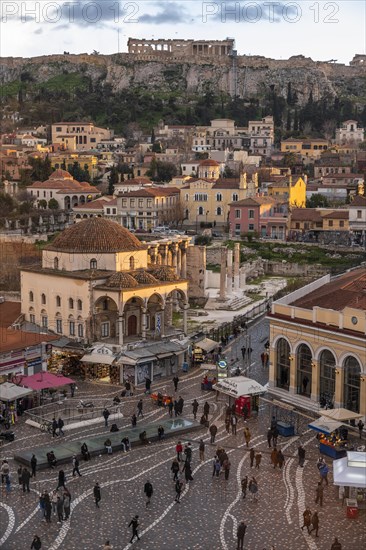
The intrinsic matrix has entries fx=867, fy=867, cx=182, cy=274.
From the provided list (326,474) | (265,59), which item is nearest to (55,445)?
(326,474)

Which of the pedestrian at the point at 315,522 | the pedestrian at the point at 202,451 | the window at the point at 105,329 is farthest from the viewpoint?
the window at the point at 105,329

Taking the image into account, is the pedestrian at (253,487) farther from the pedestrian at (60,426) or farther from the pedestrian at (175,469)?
the pedestrian at (60,426)

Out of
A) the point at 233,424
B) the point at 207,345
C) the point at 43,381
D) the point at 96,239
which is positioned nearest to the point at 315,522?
the point at 233,424

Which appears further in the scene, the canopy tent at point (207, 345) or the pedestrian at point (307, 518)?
the canopy tent at point (207, 345)

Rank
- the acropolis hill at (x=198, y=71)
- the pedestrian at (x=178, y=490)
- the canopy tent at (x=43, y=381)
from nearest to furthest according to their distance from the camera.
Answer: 1. the pedestrian at (x=178, y=490)
2. the canopy tent at (x=43, y=381)
3. the acropolis hill at (x=198, y=71)

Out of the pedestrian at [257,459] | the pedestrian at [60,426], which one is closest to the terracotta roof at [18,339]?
the pedestrian at [60,426]

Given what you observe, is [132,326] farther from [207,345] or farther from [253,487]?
[253,487]
